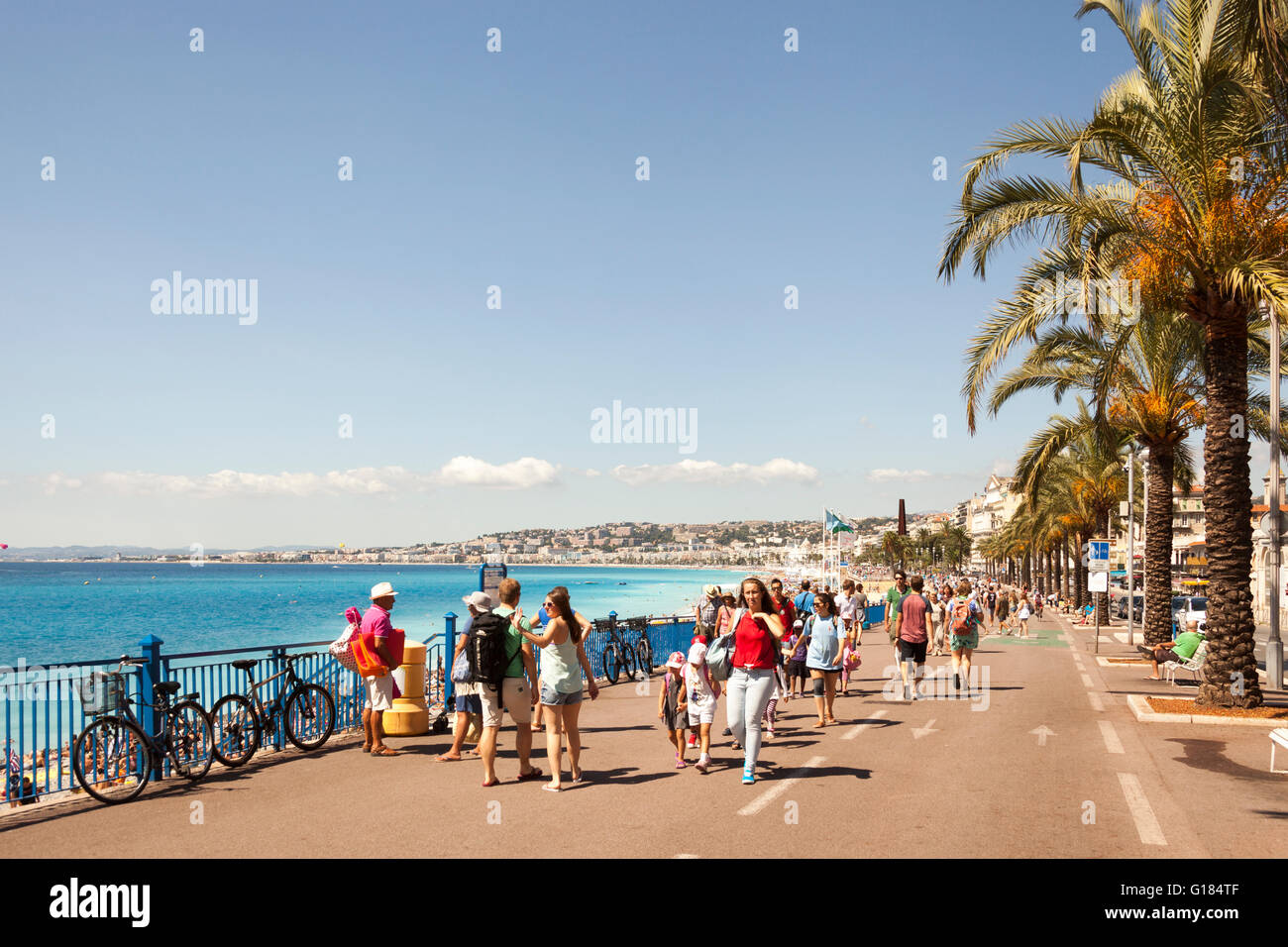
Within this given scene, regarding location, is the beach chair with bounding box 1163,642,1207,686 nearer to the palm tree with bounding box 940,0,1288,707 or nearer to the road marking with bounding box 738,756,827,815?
the palm tree with bounding box 940,0,1288,707

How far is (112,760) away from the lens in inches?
349

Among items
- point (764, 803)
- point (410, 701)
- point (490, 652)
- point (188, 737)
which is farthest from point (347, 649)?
point (764, 803)

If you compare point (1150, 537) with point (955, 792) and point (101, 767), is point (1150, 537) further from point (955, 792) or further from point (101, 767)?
point (101, 767)

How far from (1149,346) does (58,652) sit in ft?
184

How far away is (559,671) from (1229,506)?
10.8 metres

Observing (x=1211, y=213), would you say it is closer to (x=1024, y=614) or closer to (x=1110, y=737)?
(x=1110, y=737)

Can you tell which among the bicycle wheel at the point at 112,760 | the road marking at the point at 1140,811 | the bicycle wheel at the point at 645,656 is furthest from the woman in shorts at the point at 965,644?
the bicycle wheel at the point at 112,760

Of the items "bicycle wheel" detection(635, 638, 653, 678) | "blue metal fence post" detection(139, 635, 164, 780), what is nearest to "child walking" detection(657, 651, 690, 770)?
"blue metal fence post" detection(139, 635, 164, 780)

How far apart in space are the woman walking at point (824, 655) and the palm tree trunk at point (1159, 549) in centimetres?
1414

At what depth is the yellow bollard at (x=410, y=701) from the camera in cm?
1215

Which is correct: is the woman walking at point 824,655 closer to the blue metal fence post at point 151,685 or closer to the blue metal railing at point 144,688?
the blue metal railing at point 144,688
